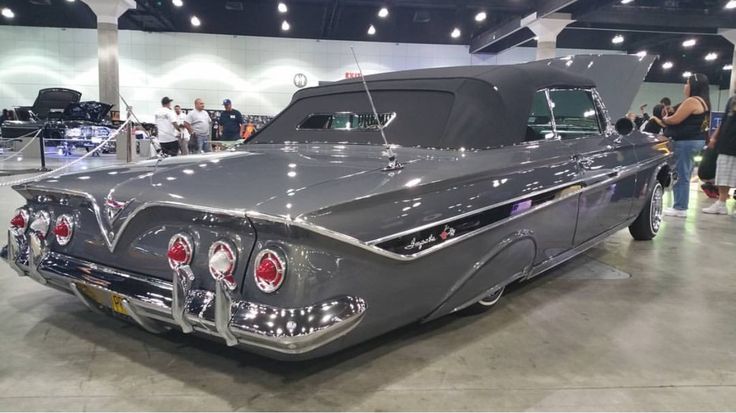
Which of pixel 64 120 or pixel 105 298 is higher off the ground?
pixel 64 120

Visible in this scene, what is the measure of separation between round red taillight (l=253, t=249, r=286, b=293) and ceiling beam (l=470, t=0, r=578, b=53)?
1358 cm

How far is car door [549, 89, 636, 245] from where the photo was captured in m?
3.22

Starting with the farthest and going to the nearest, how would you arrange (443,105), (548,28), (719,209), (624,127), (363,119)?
(548,28) → (719,209) → (624,127) → (363,119) → (443,105)

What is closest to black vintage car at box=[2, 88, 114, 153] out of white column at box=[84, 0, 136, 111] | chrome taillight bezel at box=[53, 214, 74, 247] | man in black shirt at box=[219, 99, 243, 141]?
white column at box=[84, 0, 136, 111]

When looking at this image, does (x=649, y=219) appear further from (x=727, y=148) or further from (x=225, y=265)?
(x=225, y=265)

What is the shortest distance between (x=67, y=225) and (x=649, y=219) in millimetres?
4506

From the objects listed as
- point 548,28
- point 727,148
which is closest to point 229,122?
point 727,148

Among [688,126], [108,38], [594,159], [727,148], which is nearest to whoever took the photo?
[594,159]

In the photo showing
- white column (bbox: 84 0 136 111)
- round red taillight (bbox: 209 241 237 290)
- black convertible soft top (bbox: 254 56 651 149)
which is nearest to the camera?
round red taillight (bbox: 209 241 237 290)

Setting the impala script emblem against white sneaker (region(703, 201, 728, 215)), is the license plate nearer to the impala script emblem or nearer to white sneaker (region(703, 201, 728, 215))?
the impala script emblem

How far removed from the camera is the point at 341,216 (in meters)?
1.79

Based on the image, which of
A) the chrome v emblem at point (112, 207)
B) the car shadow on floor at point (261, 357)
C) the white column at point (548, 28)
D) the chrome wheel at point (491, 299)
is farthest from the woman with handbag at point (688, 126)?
the white column at point (548, 28)

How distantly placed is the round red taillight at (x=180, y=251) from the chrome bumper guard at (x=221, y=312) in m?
0.06

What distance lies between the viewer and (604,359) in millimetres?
2410
